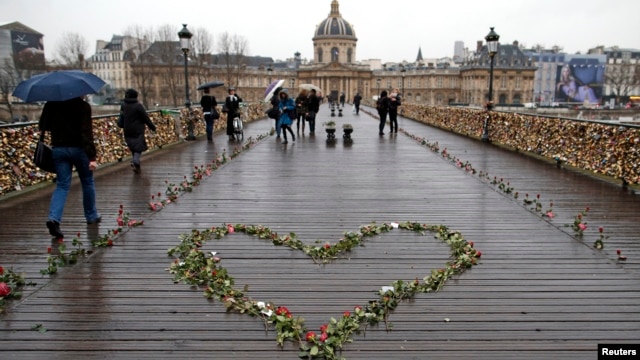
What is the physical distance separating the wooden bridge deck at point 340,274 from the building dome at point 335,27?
118684 millimetres

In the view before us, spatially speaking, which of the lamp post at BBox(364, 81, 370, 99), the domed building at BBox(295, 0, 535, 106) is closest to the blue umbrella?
the domed building at BBox(295, 0, 535, 106)

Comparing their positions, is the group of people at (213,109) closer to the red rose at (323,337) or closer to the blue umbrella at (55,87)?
the blue umbrella at (55,87)

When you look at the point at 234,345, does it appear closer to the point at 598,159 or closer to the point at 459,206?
the point at 459,206

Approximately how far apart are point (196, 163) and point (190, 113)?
7.19 m

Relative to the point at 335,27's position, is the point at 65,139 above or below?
below

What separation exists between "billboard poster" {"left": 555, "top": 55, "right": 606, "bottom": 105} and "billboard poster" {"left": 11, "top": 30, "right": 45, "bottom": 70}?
9756cm

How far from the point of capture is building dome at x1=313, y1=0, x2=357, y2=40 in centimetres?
12369

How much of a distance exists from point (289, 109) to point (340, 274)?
12908 millimetres

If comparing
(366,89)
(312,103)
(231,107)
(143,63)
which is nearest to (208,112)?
(231,107)

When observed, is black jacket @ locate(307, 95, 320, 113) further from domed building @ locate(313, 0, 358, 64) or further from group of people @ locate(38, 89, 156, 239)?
domed building @ locate(313, 0, 358, 64)

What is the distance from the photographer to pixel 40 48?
8281 cm

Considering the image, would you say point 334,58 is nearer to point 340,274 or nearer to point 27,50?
point 27,50

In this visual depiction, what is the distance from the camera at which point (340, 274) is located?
526cm

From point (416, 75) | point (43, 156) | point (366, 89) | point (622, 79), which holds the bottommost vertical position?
point (43, 156)
